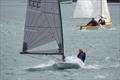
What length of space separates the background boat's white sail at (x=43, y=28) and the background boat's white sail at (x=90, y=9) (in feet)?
126

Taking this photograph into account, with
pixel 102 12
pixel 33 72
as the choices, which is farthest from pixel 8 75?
pixel 102 12

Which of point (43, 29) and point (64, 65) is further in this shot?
point (64, 65)

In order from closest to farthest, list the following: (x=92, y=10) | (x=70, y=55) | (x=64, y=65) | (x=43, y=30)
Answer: (x=43, y=30)
(x=64, y=65)
(x=70, y=55)
(x=92, y=10)

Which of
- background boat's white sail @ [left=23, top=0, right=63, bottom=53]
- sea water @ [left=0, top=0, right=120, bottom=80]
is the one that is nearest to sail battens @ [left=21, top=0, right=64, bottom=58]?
background boat's white sail @ [left=23, top=0, right=63, bottom=53]

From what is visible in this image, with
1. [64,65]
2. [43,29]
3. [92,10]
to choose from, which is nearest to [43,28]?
[43,29]

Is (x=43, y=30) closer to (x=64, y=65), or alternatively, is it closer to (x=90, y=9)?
(x=64, y=65)

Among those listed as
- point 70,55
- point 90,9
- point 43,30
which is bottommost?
point 70,55

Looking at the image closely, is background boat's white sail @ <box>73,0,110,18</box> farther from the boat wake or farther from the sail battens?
the sail battens

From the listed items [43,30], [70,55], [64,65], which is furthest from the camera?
[70,55]

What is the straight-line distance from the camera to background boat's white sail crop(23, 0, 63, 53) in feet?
95.8

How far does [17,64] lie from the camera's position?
113ft

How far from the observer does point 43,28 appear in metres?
29.9

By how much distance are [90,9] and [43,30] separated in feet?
127

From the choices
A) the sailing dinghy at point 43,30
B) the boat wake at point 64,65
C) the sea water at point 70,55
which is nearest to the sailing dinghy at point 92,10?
the sea water at point 70,55
